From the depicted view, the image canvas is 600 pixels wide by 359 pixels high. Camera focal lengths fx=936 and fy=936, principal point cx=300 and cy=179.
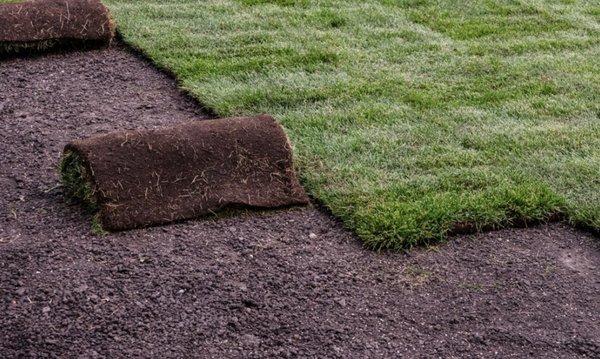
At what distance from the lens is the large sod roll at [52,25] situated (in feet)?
23.7

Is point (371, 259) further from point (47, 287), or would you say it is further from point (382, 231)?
point (47, 287)

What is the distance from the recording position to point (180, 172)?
4.99m

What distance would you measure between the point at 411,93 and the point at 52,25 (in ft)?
9.45

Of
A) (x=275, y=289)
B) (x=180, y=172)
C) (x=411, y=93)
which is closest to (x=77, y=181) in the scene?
(x=180, y=172)

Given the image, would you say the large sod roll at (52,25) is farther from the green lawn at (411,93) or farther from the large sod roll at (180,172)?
the large sod roll at (180,172)

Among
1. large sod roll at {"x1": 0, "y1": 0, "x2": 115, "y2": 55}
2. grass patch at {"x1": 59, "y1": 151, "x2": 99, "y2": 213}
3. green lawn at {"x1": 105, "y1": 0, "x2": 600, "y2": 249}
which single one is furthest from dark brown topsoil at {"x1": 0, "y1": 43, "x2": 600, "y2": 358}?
large sod roll at {"x1": 0, "y1": 0, "x2": 115, "y2": 55}

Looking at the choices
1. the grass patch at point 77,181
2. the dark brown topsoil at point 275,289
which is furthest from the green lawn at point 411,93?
the grass patch at point 77,181

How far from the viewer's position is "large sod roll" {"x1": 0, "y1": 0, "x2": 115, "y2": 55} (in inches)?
285

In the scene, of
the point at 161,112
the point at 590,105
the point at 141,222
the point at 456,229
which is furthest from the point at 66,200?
the point at 590,105

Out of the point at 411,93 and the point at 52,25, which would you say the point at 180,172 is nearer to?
the point at 411,93

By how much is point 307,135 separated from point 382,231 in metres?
Result: 1.34

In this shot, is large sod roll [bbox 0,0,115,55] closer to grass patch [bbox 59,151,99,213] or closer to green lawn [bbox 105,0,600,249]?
green lawn [bbox 105,0,600,249]

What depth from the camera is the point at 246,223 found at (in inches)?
194

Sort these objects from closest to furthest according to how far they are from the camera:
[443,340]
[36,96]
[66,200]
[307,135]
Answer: [443,340] → [66,200] → [307,135] → [36,96]
